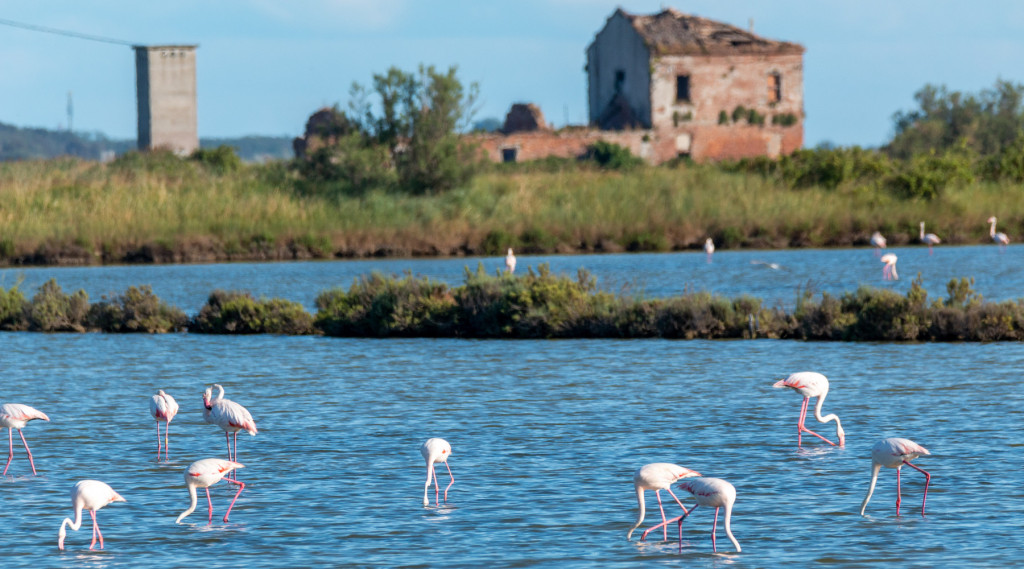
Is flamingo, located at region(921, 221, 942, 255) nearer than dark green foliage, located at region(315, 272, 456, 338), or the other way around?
dark green foliage, located at region(315, 272, 456, 338)

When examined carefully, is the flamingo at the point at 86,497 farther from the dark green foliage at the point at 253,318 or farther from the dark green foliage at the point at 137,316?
the dark green foliage at the point at 137,316

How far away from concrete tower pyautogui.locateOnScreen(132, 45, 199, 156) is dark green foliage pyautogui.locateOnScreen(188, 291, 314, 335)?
46.7 m

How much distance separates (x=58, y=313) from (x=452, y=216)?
19893mm

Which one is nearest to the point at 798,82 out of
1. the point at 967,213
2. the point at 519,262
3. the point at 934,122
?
the point at 934,122

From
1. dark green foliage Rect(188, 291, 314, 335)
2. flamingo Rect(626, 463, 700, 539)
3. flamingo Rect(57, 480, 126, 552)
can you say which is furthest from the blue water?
dark green foliage Rect(188, 291, 314, 335)

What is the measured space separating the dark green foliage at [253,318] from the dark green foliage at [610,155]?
40915 millimetres

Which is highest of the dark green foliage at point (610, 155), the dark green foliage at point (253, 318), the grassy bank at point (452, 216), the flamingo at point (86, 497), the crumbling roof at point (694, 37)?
the crumbling roof at point (694, 37)

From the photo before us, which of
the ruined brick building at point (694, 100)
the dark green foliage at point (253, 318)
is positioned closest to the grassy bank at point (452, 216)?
the dark green foliage at point (253, 318)

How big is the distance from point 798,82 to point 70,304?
5126 cm

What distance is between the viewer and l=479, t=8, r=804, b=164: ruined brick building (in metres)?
68.9

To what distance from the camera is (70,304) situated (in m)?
25.8

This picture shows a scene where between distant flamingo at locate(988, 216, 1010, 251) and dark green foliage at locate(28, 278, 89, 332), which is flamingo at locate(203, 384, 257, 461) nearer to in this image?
dark green foliage at locate(28, 278, 89, 332)

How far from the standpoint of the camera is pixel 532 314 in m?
22.7

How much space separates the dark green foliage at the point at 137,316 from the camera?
25.3 m
